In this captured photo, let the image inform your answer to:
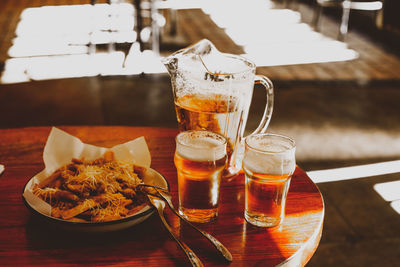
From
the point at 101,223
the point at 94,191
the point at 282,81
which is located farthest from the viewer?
the point at 282,81

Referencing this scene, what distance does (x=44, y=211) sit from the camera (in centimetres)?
74

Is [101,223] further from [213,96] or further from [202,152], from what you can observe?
[213,96]

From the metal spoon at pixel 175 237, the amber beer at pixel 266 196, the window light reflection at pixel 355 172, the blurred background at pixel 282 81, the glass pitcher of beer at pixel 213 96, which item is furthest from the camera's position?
the window light reflection at pixel 355 172

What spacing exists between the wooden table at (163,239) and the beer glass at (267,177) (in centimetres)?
2

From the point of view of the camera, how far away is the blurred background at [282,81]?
7.19 ft

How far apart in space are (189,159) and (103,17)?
5.42m

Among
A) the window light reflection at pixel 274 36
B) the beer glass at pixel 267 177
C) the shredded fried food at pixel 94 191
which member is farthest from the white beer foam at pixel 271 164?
the window light reflection at pixel 274 36

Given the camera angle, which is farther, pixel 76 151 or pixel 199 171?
pixel 76 151

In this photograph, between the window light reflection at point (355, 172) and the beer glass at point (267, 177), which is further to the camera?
the window light reflection at point (355, 172)

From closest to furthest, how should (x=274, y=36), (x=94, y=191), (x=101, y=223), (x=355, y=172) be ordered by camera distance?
(x=101, y=223)
(x=94, y=191)
(x=355, y=172)
(x=274, y=36)

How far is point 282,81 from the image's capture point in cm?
376

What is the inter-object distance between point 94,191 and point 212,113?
0.95 feet

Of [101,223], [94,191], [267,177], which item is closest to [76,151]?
[94,191]

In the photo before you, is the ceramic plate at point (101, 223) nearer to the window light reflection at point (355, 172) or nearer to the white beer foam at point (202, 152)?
the white beer foam at point (202, 152)
